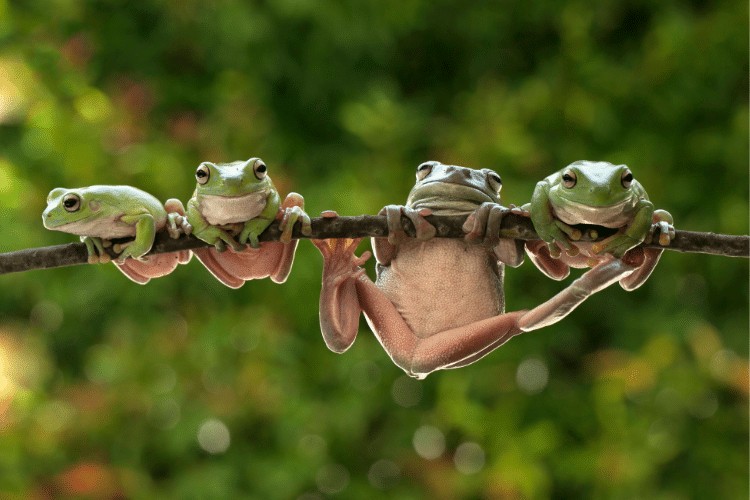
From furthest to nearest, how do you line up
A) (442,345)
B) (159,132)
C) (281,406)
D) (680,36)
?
1. (159,132)
2. (680,36)
3. (281,406)
4. (442,345)

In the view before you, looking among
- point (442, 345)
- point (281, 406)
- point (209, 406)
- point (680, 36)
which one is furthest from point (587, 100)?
point (442, 345)

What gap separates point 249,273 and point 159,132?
1746mm

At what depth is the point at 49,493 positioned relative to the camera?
2.28 m

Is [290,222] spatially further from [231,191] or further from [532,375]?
[532,375]

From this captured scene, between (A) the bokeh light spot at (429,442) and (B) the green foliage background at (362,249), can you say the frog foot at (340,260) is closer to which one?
(B) the green foliage background at (362,249)

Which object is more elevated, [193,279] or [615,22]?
[615,22]

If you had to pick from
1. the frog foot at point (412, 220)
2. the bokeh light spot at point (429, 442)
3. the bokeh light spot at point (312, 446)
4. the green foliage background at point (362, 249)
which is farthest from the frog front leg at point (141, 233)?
the bokeh light spot at point (429, 442)

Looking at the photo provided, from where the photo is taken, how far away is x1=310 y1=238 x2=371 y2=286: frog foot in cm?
94

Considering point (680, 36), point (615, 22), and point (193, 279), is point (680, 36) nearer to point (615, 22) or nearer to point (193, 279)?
point (615, 22)

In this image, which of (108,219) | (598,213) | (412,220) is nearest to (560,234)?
(598,213)

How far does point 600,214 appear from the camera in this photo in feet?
2.57

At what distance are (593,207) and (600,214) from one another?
0.01m

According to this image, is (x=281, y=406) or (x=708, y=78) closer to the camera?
(x=281, y=406)

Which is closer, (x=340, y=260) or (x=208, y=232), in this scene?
(x=208, y=232)
